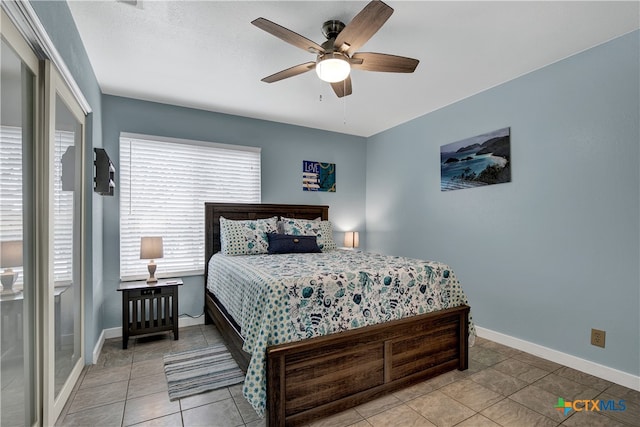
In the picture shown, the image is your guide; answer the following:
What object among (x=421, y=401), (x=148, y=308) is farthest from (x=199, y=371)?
(x=421, y=401)

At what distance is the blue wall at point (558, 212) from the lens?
231cm

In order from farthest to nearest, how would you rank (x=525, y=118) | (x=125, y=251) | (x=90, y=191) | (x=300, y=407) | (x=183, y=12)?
(x=125, y=251) < (x=525, y=118) < (x=90, y=191) < (x=183, y=12) < (x=300, y=407)

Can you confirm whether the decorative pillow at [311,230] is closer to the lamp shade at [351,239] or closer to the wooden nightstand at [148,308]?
the lamp shade at [351,239]

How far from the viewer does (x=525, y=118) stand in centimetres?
292

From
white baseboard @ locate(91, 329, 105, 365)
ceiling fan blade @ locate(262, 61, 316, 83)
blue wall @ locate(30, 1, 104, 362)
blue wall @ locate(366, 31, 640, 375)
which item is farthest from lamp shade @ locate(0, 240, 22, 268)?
blue wall @ locate(366, 31, 640, 375)

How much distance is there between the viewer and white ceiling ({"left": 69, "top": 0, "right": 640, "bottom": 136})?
202 centimetres

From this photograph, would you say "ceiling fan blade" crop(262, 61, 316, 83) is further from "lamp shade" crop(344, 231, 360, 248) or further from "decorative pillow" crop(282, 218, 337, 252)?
"lamp shade" crop(344, 231, 360, 248)

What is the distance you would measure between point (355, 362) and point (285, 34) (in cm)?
208

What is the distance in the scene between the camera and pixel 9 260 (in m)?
1.32

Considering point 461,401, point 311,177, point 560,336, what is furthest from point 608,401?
point 311,177

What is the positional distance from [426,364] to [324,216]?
2.49 meters

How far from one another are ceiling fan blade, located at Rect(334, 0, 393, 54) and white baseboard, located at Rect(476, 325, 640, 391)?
9.62 feet

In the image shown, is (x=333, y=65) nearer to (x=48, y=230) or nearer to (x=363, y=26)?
(x=363, y=26)

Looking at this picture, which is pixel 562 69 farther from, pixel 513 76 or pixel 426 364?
pixel 426 364
